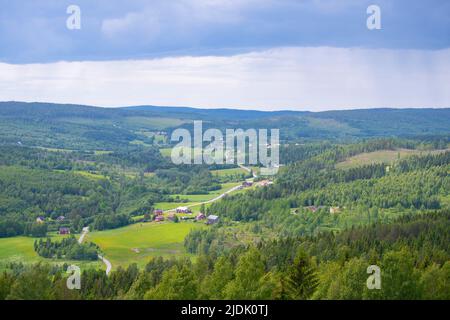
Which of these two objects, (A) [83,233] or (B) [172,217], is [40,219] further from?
(B) [172,217]

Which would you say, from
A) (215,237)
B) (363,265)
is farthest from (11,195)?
(363,265)

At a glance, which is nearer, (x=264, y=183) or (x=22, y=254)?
(x=22, y=254)

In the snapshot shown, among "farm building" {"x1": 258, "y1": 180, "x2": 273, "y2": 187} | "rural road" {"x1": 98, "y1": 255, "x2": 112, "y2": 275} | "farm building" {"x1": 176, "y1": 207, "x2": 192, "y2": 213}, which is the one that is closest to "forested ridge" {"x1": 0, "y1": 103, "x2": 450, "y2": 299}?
"rural road" {"x1": 98, "y1": 255, "x2": 112, "y2": 275}

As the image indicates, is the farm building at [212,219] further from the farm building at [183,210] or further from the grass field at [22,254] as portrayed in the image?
the grass field at [22,254]

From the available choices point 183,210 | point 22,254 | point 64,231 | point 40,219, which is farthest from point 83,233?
point 183,210

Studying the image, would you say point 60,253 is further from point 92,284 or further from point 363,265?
point 363,265
